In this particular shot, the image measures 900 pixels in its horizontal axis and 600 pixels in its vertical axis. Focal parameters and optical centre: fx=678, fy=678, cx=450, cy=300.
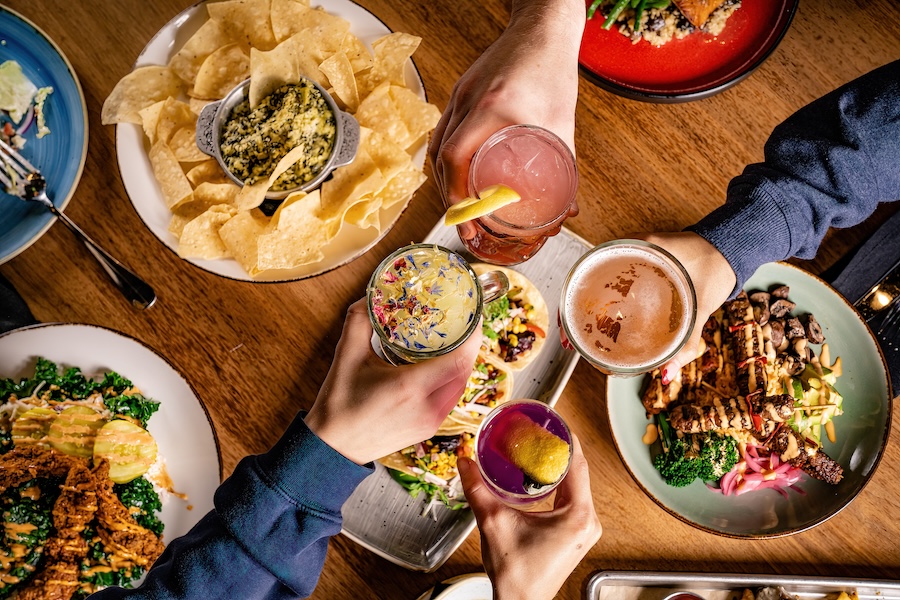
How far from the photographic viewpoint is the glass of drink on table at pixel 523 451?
5.15ft

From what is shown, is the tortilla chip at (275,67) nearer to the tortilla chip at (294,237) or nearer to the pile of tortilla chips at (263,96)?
the pile of tortilla chips at (263,96)

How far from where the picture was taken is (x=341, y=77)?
1.91 m

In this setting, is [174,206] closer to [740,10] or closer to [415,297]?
[415,297]

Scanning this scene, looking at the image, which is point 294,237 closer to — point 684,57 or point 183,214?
point 183,214

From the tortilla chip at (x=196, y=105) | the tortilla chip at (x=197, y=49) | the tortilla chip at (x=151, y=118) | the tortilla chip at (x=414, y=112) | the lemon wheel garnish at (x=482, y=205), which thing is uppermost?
the tortilla chip at (x=197, y=49)

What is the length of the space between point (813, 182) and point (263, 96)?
145cm

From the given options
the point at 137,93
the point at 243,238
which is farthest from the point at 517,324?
the point at 137,93

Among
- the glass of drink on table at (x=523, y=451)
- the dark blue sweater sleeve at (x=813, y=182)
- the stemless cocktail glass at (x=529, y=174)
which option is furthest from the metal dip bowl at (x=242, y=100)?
the dark blue sweater sleeve at (x=813, y=182)

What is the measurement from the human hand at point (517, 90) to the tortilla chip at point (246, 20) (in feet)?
2.17

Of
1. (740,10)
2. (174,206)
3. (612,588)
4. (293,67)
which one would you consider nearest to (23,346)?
(174,206)

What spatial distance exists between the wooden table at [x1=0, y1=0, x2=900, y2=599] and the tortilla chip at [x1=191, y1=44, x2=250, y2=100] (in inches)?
11.2

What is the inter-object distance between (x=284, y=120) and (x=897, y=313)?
182cm

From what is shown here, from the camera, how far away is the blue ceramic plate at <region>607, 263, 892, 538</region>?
189 cm

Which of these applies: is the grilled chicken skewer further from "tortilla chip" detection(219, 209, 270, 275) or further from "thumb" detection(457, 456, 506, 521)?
"tortilla chip" detection(219, 209, 270, 275)
